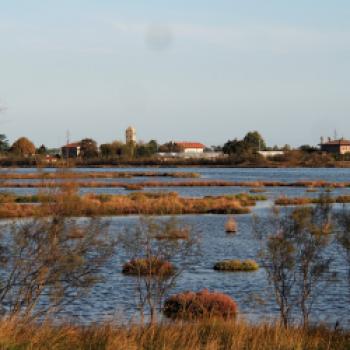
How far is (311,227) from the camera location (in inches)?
798

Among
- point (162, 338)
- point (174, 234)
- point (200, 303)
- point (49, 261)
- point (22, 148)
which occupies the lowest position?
point (200, 303)

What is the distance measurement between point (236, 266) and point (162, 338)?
848 inches

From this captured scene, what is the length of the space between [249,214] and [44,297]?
37.2 metres

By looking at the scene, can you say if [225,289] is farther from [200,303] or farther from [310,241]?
[310,241]

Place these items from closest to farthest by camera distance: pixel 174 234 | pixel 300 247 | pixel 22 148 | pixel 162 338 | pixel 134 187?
pixel 162 338 < pixel 300 247 < pixel 174 234 < pixel 134 187 < pixel 22 148

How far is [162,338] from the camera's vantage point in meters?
12.3

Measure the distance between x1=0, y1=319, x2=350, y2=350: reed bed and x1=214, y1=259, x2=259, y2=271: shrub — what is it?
19519 mm

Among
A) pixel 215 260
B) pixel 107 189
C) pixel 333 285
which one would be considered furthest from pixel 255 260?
pixel 107 189

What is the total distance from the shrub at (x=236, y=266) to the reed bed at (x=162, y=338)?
64.0 ft

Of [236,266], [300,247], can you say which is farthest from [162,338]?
[236,266]

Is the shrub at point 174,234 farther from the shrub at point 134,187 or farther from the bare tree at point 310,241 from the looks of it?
the shrub at point 134,187

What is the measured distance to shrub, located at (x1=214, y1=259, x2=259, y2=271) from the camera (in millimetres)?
33438

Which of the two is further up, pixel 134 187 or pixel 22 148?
pixel 22 148

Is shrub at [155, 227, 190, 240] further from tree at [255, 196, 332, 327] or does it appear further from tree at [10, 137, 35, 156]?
tree at [10, 137, 35, 156]
